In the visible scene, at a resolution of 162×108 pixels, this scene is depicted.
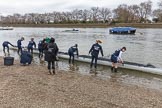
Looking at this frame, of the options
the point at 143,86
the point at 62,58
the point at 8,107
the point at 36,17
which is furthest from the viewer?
the point at 36,17

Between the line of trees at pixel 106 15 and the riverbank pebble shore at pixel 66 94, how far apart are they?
116227 mm

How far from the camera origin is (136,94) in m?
12.4

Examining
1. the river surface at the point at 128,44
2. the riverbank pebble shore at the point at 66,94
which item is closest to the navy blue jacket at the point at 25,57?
the riverbank pebble shore at the point at 66,94

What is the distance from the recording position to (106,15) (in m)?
166

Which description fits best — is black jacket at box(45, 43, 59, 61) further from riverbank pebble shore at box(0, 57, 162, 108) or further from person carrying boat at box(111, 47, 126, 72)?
person carrying boat at box(111, 47, 126, 72)

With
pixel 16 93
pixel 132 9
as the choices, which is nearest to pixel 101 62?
pixel 16 93

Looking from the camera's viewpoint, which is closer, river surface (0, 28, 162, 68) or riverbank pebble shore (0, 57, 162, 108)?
riverbank pebble shore (0, 57, 162, 108)

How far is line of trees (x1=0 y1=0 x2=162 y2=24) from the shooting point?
138 meters

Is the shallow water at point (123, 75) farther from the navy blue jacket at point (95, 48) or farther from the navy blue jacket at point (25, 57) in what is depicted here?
the navy blue jacket at point (25, 57)

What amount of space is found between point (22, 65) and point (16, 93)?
26.8 feet

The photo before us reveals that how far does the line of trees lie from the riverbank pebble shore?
11623 cm

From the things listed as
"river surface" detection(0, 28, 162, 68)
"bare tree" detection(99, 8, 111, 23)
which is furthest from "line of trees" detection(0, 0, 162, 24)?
"river surface" detection(0, 28, 162, 68)

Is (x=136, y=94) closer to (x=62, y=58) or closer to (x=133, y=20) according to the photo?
(x=62, y=58)

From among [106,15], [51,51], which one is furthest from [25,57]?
[106,15]
